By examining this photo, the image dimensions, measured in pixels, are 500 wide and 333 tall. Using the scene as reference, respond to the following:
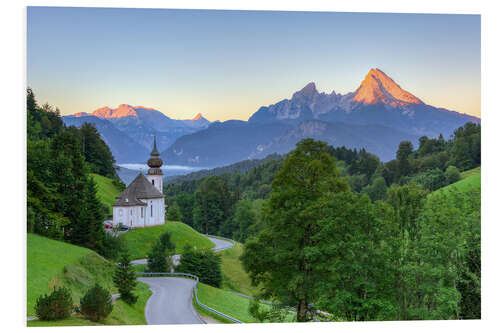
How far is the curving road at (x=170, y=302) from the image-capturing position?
12555 millimetres

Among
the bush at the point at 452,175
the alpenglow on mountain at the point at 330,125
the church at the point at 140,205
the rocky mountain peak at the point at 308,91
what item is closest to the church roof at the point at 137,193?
the church at the point at 140,205

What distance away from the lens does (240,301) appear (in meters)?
15.2

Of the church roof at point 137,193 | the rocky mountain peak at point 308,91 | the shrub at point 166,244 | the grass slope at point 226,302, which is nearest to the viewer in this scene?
the grass slope at point 226,302

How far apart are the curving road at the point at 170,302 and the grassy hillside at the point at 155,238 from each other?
2.47 metres

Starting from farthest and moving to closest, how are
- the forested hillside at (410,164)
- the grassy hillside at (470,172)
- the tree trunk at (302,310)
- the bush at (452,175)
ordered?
1. the bush at (452,175)
2. the forested hillside at (410,164)
3. the grassy hillside at (470,172)
4. the tree trunk at (302,310)

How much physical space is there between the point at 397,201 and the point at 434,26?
5505 mm

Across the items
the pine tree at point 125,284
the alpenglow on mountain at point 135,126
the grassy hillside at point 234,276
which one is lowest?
the grassy hillside at point 234,276

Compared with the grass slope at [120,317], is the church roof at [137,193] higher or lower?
higher

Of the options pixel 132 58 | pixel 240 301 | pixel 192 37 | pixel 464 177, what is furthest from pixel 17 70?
pixel 464 177

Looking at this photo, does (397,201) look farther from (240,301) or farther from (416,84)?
(240,301)

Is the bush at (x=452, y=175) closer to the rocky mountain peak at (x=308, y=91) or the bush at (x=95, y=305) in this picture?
the rocky mountain peak at (x=308, y=91)

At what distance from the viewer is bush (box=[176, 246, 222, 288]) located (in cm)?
1727

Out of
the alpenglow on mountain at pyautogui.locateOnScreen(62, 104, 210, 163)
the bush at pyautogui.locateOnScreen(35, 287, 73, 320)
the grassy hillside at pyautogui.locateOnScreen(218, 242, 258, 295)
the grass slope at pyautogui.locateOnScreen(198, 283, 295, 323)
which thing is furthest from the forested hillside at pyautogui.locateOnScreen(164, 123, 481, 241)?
the bush at pyautogui.locateOnScreen(35, 287, 73, 320)

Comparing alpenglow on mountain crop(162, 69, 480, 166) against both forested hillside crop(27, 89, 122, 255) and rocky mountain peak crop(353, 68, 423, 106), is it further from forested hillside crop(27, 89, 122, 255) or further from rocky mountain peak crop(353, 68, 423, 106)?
forested hillside crop(27, 89, 122, 255)
